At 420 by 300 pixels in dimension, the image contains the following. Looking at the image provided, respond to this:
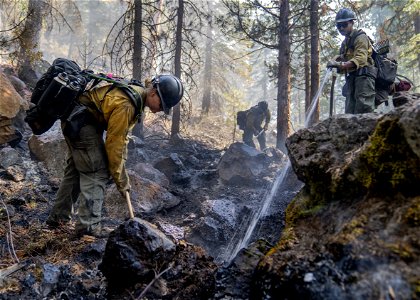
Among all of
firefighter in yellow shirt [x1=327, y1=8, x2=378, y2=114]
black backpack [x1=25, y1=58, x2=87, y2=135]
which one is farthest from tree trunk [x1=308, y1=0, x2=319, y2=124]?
black backpack [x1=25, y1=58, x2=87, y2=135]

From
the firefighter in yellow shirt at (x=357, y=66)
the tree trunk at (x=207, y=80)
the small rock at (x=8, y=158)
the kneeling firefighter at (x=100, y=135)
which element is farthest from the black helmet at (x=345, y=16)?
the tree trunk at (x=207, y=80)

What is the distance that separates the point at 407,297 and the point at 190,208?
4986mm

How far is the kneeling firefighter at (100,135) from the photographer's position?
378 cm

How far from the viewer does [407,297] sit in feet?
5.08

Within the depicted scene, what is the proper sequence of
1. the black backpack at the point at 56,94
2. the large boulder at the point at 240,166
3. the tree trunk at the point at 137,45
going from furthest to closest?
the tree trunk at the point at 137,45, the large boulder at the point at 240,166, the black backpack at the point at 56,94

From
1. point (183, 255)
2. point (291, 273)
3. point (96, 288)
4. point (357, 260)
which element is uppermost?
point (357, 260)

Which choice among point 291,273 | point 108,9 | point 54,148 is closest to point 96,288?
point 291,273

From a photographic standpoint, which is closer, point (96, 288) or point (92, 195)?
point (96, 288)

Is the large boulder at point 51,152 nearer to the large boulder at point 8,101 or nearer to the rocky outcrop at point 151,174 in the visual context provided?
the large boulder at point 8,101

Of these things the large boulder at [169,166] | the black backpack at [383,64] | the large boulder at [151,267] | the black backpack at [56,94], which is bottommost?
the large boulder at [151,267]

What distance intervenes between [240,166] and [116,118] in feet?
18.5

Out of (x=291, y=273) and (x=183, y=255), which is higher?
(x=291, y=273)

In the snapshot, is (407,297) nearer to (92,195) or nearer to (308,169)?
(308,169)

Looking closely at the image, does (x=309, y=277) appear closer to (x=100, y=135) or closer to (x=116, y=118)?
(x=116, y=118)
